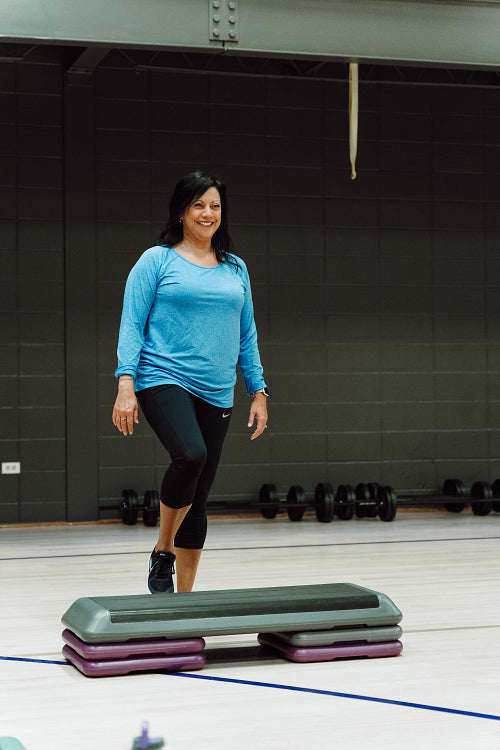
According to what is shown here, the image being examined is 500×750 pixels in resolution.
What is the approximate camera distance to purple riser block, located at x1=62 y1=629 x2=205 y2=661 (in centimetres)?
249

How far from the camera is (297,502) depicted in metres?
6.35

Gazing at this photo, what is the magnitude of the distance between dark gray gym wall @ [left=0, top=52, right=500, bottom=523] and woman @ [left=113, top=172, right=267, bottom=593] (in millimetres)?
3455

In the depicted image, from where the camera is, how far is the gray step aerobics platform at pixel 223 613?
2.49 metres

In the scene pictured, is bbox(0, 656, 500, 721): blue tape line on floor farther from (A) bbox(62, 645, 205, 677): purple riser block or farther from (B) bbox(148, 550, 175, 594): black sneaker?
(B) bbox(148, 550, 175, 594): black sneaker

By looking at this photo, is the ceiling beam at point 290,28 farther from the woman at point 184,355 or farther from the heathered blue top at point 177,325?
the heathered blue top at point 177,325

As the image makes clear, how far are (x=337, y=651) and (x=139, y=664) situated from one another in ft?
1.73

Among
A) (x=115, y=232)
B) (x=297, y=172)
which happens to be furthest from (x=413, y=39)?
(x=115, y=232)

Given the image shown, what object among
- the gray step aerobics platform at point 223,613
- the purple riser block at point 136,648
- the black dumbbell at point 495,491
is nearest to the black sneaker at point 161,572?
the gray step aerobics platform at point 223,613

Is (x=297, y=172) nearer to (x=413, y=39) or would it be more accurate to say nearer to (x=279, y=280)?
(x=279, y=280)

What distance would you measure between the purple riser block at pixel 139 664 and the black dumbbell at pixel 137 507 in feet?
11.6

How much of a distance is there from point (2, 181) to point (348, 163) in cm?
233

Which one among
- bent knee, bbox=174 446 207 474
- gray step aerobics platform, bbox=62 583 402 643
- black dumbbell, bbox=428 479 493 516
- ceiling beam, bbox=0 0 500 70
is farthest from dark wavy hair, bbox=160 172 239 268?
black dumbbell, bbox=428 479 493 516

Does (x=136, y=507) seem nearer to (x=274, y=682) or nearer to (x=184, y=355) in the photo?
(x=184, y=355)

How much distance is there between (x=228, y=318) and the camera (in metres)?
3.03
